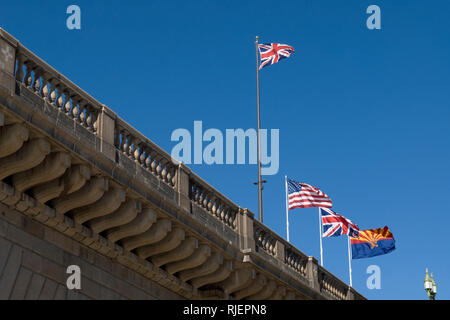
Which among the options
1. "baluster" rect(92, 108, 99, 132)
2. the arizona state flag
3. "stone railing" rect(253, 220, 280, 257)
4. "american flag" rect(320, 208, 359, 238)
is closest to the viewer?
"baluster" rect(92, 108, 99, 132)

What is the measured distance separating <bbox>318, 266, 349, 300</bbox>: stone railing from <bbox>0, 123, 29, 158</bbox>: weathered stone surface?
13.9 metres

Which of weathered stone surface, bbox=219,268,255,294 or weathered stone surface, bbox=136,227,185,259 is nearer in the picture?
weathered stone surface, bbox=136,227,185,259

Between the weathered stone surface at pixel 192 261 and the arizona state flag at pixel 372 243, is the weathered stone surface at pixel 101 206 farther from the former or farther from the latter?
the arizona state flag at pixel 372 243

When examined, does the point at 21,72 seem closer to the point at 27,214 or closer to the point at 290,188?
the point at 27,214

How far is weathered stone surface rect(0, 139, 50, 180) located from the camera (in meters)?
17.0

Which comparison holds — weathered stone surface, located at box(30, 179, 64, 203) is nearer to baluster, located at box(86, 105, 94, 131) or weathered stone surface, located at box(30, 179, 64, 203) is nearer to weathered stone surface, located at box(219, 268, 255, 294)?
baluster, located at box(86, 105, 94, 131)

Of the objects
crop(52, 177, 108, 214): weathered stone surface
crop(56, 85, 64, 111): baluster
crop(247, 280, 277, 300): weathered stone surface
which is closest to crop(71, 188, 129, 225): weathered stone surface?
crop(52, 177, 108, 214): weathered stone surface

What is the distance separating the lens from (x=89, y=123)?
749 inches

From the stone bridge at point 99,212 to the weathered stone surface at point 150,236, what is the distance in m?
0.02

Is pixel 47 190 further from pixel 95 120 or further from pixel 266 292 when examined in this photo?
pixel 266 292

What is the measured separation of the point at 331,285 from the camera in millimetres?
29281

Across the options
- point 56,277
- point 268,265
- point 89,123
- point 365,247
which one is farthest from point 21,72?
point 365,247

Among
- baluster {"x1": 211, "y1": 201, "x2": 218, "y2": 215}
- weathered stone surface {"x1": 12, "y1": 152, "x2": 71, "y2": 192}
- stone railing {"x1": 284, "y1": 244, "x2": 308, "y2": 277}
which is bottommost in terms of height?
weathered stone surface {"x1": 12, "y1": 152, "x2": 71, "y2": 192}
